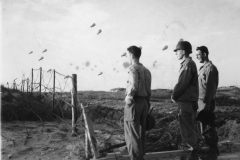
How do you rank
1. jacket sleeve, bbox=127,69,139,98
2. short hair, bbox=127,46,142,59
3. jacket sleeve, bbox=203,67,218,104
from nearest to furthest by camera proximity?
jacket sleeve, bbox=127,69,139,98
short hair, bbox=127,46,142,59
jacket sleeve, bbox=203,67,218,104

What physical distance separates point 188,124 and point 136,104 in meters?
1.00

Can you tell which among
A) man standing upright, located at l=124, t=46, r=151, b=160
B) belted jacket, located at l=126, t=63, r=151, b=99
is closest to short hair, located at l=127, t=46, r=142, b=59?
man standing upright, located at l=124, t=46, r=151, b=160

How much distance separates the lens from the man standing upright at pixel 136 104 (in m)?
3.68

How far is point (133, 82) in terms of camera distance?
12.1ft

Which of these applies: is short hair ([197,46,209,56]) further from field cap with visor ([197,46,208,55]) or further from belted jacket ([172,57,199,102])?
belted jacket ([172,57,199,102])

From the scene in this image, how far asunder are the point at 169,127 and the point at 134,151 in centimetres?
231

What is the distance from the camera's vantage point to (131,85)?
145 inches

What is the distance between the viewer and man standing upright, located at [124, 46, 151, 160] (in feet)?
12.1

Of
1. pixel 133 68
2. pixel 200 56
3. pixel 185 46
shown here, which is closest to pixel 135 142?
pixel 133 68

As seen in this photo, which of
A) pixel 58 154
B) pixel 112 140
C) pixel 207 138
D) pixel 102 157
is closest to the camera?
pixel 102 157

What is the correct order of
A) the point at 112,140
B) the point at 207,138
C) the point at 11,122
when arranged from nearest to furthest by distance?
the point at 207,138
the point at 112,140
the point at 11,122

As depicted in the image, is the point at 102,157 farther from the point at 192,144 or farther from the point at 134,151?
the point at 192,144

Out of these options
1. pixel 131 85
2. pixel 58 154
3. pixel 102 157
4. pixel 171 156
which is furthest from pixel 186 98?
pixel 58 154

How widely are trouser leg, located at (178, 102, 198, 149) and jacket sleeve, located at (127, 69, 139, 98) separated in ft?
3.18
